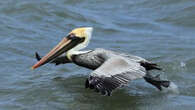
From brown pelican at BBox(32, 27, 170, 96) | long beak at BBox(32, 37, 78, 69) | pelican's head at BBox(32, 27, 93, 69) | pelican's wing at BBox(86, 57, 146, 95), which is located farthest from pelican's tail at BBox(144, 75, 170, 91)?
long beak at BBox(32, 37, 78, 69)

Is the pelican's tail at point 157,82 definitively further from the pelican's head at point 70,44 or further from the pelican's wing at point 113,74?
the pelican's head at point 70,44

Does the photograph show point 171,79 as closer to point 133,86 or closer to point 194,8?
point 133,86

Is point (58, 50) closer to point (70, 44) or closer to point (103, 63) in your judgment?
point (70, 44)

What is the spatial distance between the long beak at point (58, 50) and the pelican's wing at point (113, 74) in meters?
0.96

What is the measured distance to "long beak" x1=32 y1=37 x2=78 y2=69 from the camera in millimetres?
8898

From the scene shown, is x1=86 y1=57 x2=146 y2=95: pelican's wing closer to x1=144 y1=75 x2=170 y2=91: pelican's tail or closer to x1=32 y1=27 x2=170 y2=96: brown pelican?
x1=32 y1=27 x2=170 y2=96: brown pelican

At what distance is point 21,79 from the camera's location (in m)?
9.41

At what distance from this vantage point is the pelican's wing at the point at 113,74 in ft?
24.7

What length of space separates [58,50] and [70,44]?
0.26 metres

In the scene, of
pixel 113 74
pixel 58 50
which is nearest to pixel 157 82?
pixel 113 74

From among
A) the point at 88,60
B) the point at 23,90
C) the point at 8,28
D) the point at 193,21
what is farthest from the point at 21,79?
the point at 193,21

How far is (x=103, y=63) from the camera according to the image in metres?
8.36

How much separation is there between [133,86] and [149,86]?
312mm

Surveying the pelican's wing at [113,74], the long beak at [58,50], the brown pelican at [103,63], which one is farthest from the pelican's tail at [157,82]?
the long beak at [58,50]
